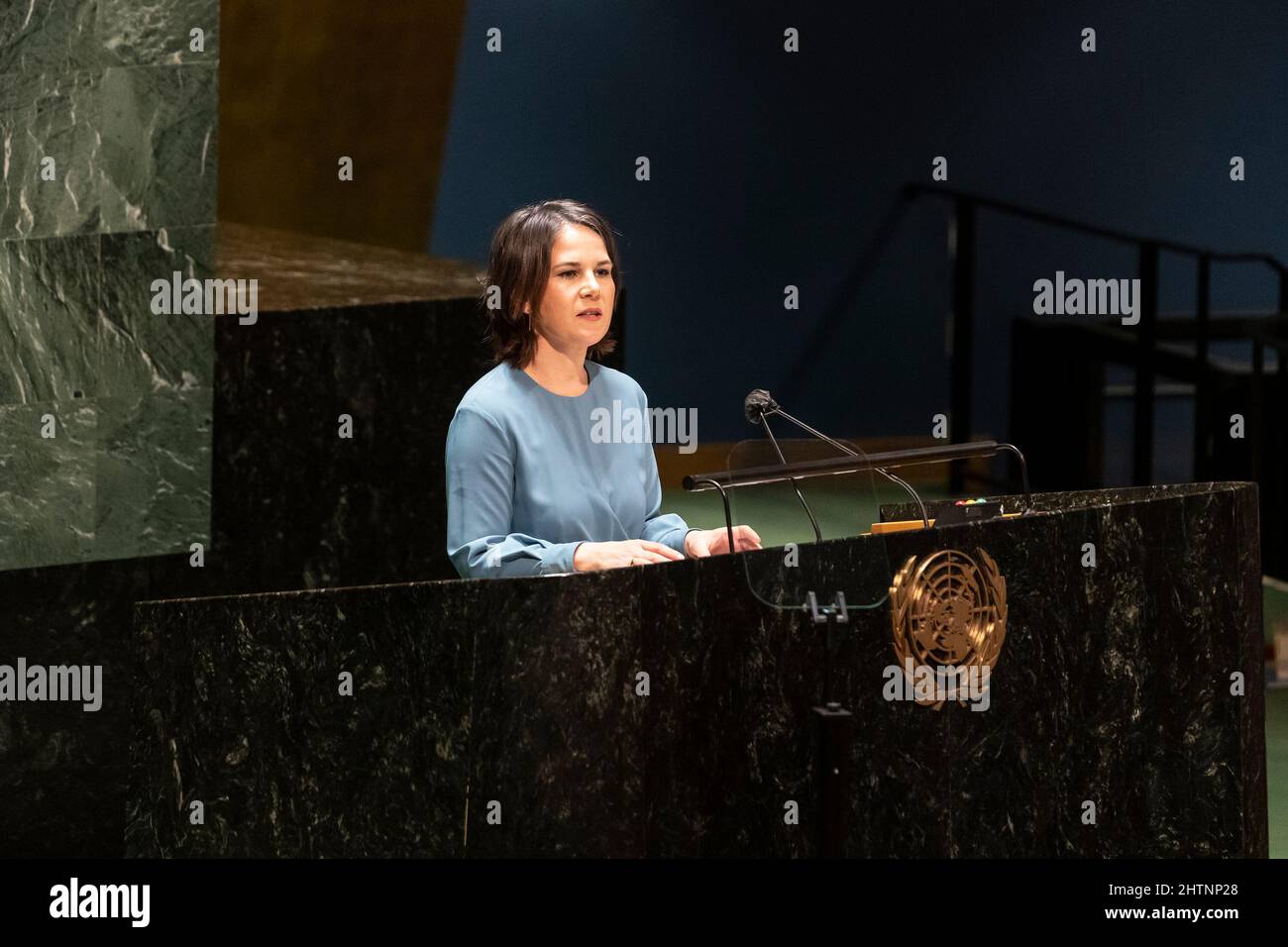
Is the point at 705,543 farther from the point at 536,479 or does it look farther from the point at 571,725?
the point at 571,725

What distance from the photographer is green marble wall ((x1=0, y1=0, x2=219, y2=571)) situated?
4145mm

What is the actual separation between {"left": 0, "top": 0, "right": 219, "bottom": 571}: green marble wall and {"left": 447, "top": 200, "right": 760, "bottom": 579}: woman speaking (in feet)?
4.79

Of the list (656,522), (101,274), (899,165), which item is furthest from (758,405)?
(899,165)

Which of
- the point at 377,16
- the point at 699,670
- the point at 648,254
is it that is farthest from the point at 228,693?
the point at 648,254

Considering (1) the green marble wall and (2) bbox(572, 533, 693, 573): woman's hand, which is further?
(1) the green marble wall

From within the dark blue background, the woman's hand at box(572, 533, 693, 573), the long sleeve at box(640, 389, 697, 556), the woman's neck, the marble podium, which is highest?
the dark blue background

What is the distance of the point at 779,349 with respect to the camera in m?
6.97

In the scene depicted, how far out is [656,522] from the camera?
3.05m

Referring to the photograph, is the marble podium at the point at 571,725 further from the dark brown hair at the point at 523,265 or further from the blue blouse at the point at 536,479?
the dark brown hair at the point at 523,265

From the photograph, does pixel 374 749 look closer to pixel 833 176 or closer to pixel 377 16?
pixel 377 16

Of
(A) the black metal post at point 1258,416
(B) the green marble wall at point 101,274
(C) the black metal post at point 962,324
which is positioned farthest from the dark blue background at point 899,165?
(B) the green marble wall at point 101,274

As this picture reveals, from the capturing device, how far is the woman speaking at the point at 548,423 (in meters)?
2.82

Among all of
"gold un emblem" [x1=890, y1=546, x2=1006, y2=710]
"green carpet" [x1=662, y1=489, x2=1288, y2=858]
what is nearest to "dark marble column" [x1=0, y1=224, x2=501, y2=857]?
"green carpet" [x1=662, y1=489, x2=1288, y2=858]

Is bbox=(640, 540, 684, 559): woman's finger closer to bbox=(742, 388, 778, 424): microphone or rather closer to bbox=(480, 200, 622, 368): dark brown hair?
bbox=(742, 388, 778, 424): microphone
